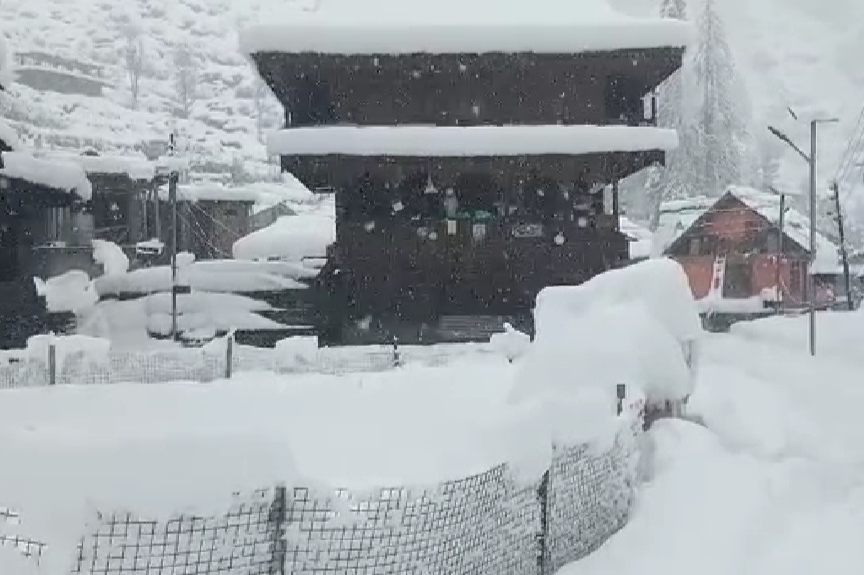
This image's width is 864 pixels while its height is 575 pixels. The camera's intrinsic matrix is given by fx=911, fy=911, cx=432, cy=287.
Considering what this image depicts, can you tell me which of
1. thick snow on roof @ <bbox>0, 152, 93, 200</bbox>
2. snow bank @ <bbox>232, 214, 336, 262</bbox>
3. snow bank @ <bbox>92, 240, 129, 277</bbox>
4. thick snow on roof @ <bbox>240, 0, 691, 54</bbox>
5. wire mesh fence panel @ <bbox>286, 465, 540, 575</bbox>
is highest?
thick snow on roof @ <bbox>240, 0, 691, 54</bbox>

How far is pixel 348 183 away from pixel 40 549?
18.9 meters

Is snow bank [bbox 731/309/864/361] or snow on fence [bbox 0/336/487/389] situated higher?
snow on fence [bbox 0/336/487/389]

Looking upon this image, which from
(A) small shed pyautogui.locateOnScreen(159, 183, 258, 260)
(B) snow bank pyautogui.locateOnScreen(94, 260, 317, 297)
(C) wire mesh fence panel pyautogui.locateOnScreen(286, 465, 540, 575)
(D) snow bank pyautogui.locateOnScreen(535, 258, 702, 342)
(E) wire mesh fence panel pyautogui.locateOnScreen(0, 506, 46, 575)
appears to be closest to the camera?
(E) wire mesh fence panel pyautogui.locateOnScreen(0, 506, 46, 575)

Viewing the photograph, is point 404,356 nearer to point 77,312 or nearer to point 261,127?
point 77,312

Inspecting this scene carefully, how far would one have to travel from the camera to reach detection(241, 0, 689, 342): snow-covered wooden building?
20609 mm

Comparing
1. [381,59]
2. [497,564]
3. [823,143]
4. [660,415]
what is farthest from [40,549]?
[823,143]

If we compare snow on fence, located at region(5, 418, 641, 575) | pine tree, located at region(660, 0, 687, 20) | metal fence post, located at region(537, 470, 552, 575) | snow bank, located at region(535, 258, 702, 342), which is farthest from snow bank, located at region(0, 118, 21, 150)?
pine tree, located at region(660, 0, 687, 20)

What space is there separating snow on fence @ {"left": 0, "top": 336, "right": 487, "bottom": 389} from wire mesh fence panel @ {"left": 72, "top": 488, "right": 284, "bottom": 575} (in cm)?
947

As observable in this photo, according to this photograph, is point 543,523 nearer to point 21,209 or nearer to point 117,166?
point 21,209

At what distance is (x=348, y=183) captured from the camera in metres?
22.1

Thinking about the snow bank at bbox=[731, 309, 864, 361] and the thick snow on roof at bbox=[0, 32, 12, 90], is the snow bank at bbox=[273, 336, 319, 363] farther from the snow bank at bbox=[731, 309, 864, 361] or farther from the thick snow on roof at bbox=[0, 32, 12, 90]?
the snow bank at bbox=[731, 309, 864, 361]

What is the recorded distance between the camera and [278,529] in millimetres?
4246

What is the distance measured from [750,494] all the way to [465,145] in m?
14.3

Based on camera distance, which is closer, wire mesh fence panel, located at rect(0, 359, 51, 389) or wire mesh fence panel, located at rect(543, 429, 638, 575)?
wire mesh fence panel, located at rect(543, 429, 638, 575)
